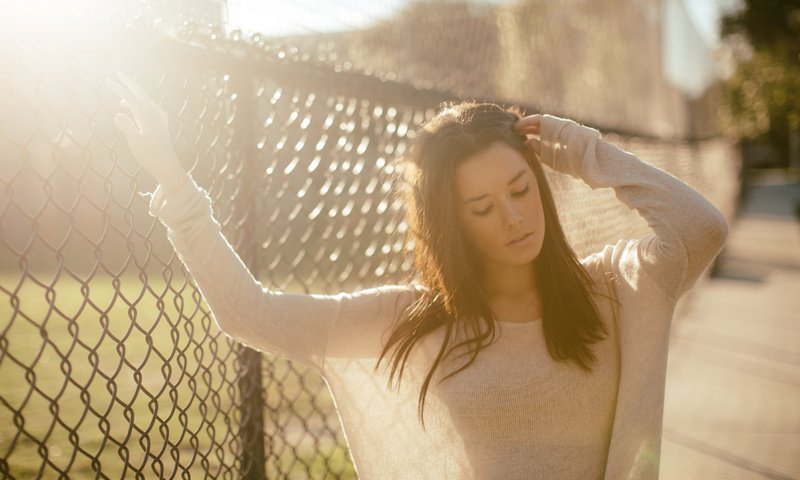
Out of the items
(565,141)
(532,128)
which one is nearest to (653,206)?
(565,141)

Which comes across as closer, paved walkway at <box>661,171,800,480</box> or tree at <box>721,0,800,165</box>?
paved walkway at <box>661,171,800,480</box>

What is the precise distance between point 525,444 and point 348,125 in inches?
55.2

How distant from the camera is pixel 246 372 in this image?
2533mm

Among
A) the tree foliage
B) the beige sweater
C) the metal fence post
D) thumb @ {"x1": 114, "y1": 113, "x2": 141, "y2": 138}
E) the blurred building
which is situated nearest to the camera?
thumb @ {"x1": 114, "y1": 113, "x2": 141, "y2": 138}

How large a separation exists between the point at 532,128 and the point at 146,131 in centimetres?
120

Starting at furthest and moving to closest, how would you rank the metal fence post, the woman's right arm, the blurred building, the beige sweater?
1. the blurred building
2. the metal fence post
3. the beige sweater
4. the woman's right arm

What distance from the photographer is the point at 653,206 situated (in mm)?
2357

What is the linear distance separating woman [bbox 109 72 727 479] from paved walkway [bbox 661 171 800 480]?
2.08 metres

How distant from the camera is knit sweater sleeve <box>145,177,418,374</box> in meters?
1.90

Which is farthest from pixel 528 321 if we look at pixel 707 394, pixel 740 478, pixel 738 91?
pixel 738 91

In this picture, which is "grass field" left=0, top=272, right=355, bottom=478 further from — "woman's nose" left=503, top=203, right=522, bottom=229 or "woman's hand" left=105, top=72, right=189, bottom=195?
"woman's nose" left=503, top=203, right=522, bottom=229

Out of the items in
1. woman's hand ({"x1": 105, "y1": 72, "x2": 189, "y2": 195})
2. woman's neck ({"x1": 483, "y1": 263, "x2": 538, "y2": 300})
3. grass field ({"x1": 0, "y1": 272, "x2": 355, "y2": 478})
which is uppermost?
woman's hand ({"x1": 105, "y1": 72, "x2": 189, "y2": 195})

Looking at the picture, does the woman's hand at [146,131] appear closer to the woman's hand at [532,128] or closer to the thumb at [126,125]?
the thumb at [126,125]

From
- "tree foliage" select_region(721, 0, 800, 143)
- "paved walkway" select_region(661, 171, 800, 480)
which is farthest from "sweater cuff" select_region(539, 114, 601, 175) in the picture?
"tree foliage" select_region(721, 0, 800, 143)
